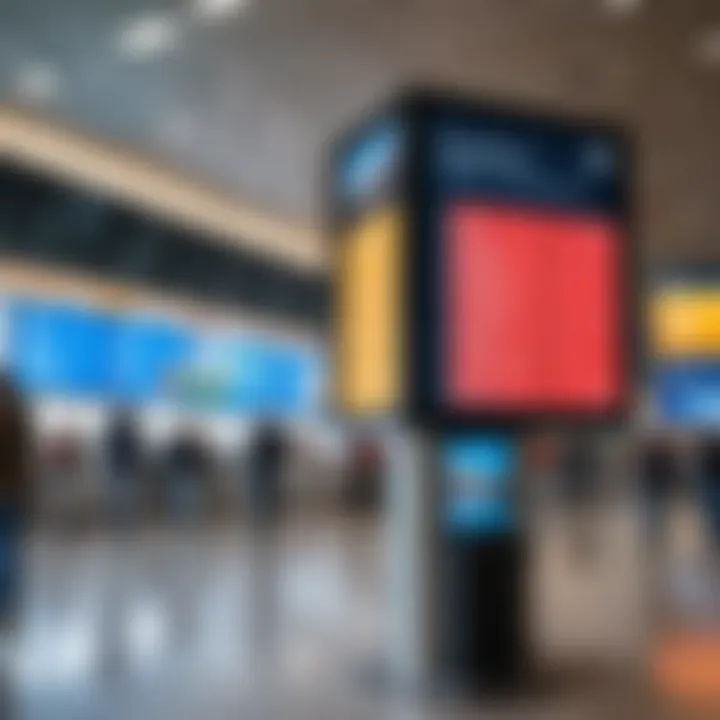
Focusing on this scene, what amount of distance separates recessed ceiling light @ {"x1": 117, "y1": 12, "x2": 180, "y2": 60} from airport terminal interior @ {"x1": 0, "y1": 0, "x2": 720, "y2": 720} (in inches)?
1.3

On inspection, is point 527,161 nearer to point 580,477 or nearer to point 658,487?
point 658,487

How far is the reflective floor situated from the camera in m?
5.27

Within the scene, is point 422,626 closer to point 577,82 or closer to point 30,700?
point 30,700

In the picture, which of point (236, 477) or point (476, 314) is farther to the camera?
point (236, 477)

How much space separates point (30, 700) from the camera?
207 inches

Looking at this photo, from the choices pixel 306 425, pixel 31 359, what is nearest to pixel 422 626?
pixel 31 359

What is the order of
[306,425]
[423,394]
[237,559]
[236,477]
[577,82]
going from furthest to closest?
[306,425] < [236,477] < [237,559] < [577,82] < [423,394]

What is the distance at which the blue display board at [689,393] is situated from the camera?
474 inches

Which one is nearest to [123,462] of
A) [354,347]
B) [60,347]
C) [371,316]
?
[60,347]

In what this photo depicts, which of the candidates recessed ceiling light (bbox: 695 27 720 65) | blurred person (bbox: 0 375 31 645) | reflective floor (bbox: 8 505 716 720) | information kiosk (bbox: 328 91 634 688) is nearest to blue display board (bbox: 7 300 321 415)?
reflective floor (bbox: 8 505 716 720)

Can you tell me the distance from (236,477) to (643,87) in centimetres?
922

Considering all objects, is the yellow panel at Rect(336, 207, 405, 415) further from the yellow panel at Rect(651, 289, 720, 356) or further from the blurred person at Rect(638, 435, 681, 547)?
the blurred person at Rect(638, 435, 681, 547)

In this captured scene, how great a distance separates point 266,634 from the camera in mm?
7094

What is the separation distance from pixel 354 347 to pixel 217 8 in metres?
3.39
